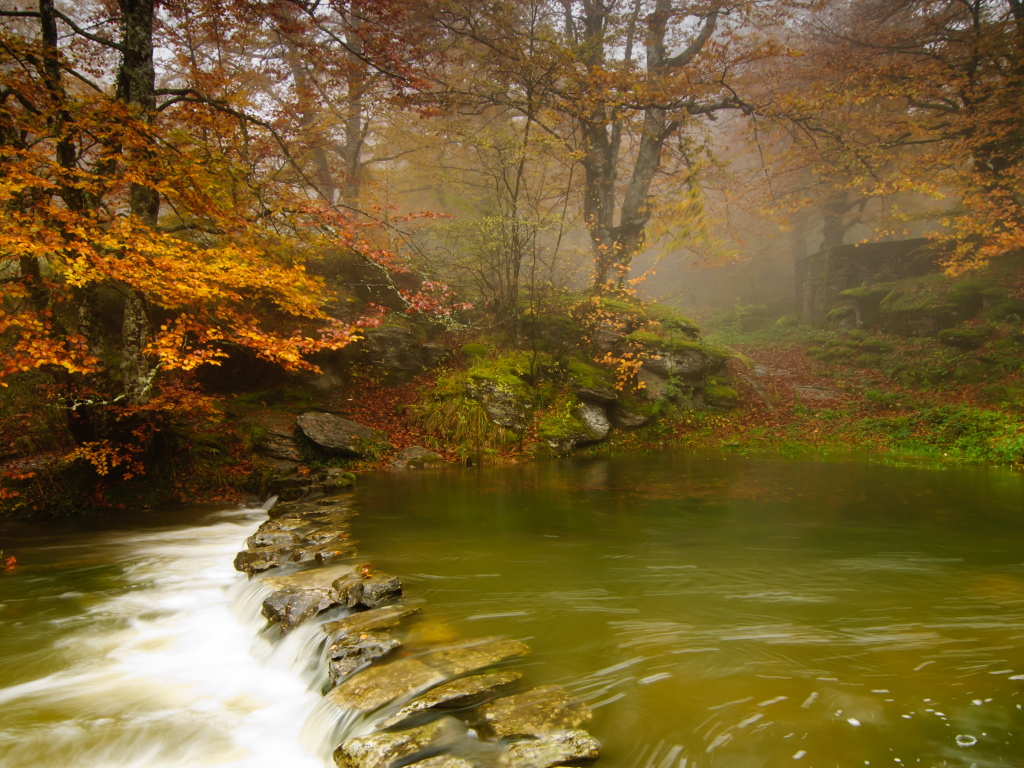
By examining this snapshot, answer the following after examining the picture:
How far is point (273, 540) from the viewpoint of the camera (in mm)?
5930

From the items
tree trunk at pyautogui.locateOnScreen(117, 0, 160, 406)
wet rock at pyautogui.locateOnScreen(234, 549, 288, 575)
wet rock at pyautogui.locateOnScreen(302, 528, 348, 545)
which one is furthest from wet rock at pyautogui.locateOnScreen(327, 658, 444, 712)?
tree trunk at pyautogui.locateOnScreen(117, 0, 160, 406)

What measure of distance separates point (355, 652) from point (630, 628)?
6.17ft

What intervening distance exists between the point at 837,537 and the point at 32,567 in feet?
28.1

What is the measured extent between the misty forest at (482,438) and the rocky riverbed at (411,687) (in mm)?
22

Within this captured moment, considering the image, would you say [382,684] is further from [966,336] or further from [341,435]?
[966,336]

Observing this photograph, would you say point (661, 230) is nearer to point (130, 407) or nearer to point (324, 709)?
point (130, 407)

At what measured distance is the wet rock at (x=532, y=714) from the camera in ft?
8.61

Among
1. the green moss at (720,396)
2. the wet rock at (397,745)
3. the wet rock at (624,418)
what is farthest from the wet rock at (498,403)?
the wet rock at (397,745)

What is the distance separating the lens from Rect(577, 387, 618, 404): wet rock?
1267 centimetres

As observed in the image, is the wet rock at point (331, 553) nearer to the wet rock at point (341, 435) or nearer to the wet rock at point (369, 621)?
the wet rock at point (369, 621)

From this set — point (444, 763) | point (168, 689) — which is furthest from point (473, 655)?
point (168, 689)

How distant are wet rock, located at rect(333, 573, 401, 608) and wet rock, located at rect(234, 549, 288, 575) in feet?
4.23

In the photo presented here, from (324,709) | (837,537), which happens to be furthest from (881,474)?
(324,709)

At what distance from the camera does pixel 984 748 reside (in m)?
2.31
